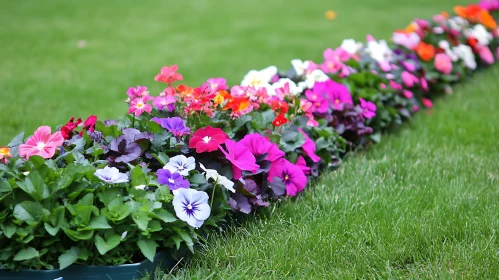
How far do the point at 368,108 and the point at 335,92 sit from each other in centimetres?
26

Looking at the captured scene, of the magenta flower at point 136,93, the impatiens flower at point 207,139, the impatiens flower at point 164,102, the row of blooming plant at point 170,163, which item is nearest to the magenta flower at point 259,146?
the row of blooming plant at point 170,163

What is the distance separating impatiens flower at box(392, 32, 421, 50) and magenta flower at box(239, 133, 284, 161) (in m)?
2.62

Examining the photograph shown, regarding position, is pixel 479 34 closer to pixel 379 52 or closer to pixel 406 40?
pixel 406 40

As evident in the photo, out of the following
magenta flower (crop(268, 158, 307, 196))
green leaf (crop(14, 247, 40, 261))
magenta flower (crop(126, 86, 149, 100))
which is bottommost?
magenta flower (crop(268, 158, 307, 196))

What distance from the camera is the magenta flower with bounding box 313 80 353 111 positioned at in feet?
12.0

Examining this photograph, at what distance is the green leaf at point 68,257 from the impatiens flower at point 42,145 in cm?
47

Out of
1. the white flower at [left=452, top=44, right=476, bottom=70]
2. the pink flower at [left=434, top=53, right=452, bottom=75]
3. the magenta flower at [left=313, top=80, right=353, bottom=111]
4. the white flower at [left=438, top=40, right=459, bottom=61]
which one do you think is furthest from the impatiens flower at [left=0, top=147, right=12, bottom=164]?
the white flower at [left=452, top=44, right=476, bottom=70]

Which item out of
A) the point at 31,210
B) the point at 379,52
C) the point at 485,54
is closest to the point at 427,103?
the point at 379,52

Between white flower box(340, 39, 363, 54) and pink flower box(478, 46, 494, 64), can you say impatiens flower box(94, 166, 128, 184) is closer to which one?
Answer: white flower box(340, 39, 363, 54)

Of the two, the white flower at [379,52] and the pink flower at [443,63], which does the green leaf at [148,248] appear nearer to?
the white flower at [379,52]

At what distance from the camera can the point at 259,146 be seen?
109 inches

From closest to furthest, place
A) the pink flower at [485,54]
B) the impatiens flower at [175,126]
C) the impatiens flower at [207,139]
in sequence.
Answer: the impatiens flower at [207,139] < the impatiens flower at [175,126] < the pink flower at [485,54]

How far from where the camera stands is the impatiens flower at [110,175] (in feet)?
7.37

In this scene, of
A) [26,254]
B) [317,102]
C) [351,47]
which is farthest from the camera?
[351,47]
